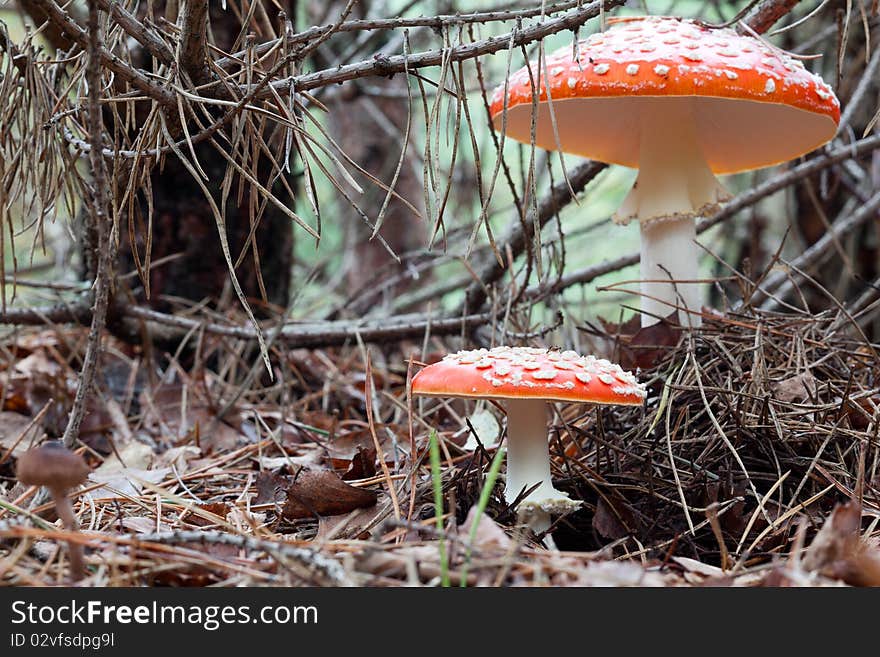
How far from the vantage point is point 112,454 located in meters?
2.32

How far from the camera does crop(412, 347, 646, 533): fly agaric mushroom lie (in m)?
1.46

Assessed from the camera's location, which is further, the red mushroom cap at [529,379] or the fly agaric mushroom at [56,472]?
the red mushroom cap at [529,379]

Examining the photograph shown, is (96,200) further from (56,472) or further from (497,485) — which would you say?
(497,485)

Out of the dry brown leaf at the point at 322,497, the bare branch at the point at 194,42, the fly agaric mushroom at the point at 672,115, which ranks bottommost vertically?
the dry brown leaf at the point at 322,497

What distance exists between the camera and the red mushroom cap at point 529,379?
146 centimetres

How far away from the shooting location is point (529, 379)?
1.47 meters

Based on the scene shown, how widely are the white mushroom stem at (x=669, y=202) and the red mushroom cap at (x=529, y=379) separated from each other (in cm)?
69

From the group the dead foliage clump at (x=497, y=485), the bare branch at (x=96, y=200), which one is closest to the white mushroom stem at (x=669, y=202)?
the dead foliage clump at (x=497, y=485)

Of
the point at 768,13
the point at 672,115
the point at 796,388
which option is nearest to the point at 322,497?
the point at 796,388

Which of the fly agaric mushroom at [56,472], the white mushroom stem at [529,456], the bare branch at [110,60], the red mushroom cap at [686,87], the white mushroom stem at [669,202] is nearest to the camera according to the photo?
the fly agaric mushroom at [56,472]

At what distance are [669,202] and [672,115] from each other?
0.25 m

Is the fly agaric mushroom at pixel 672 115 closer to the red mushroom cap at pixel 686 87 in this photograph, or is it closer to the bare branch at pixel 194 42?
the red mushroom cap at pixel 686 87

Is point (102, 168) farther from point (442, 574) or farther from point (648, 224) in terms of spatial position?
point (648, 224)

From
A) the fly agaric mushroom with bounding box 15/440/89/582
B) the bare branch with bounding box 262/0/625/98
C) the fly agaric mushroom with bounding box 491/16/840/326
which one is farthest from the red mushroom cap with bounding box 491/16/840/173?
the fly agaric mushroom with bounding box 15/440/89/582
